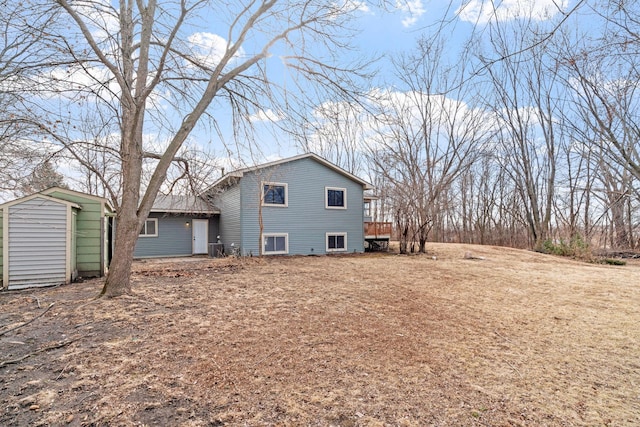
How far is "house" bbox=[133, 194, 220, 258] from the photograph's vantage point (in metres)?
14.4

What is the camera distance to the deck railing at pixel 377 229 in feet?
55.1

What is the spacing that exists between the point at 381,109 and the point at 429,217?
10.4 m

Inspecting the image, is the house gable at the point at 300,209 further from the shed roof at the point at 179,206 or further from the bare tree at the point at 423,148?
the bare tree at the point at 423,148

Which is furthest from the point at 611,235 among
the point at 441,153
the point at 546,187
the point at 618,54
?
the point at 618,54

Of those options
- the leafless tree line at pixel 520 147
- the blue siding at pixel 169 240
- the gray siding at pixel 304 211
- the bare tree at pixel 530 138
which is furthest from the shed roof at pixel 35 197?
the bare tree at pixel 530 138

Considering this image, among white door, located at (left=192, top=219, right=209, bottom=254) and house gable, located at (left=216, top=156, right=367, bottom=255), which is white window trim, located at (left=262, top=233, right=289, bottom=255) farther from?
white door, located at (left=192, top=219, right=209, bottom=254)

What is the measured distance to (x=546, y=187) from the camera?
19578 mm

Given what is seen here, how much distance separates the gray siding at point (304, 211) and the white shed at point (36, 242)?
6523 millimetres

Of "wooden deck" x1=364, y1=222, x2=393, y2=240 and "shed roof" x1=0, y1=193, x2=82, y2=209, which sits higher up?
"shed roof" x1=0, y1=193, x2=82, y2=209

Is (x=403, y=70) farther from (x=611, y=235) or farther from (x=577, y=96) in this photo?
(x=611, y=235)

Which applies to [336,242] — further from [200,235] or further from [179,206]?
[179,206]

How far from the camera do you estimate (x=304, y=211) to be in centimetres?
1420

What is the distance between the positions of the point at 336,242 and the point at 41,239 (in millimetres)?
11050

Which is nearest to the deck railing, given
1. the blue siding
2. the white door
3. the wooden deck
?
the wooden deck
